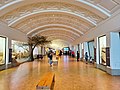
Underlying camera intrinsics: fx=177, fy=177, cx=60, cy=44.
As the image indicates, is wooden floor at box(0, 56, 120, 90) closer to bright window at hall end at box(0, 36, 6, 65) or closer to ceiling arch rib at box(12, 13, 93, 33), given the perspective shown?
bright window at hall end at box(0, 36, 6, 65)

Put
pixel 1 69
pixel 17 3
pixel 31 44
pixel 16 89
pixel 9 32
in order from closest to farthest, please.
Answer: pixel 16 89
pixel 17 3
pixel 1 69
pixel 9 32
pixel 31 44

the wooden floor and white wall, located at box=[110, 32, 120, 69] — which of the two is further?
white wall, located at box=[110, 32, 120, 69]

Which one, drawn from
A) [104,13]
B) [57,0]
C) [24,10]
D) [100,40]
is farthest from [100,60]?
[24,10]

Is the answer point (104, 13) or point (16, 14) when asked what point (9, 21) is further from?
point (104, 13)

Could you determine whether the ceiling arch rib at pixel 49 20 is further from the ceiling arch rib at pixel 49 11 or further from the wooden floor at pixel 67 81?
the wooden floor at pixel 67 81

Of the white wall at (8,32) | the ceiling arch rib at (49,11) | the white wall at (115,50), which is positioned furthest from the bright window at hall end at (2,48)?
the white wall at (115,50)

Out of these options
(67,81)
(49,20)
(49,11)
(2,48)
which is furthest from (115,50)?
(49,20)

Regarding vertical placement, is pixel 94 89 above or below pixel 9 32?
below

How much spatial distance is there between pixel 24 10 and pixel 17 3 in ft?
11.1

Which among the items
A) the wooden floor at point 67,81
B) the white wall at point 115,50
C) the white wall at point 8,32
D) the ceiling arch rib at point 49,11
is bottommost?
the wooden floor at point 67,81

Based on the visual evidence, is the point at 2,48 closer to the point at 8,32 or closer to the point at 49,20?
the point at 8,32

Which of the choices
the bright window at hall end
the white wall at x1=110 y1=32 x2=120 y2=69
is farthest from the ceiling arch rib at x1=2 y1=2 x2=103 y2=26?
the white wall at x1=110 y1=32 x2=120 y2=69

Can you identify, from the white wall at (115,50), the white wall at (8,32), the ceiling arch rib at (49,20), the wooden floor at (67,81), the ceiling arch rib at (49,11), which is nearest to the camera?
the wooden floor at (67,81)

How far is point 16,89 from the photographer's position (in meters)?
7.04
